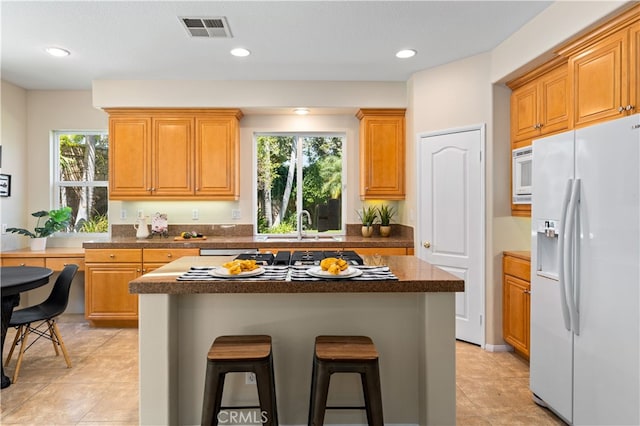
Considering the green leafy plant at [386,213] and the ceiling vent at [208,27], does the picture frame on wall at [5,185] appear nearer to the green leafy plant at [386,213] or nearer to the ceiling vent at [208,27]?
the ceiling vent at [208,27]

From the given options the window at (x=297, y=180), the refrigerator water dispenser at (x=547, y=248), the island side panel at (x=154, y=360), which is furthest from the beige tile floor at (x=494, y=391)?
the window at (x=297, y=180)

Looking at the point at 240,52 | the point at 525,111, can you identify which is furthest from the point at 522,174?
the point at 240,52

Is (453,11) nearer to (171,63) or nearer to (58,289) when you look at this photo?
(171,63)

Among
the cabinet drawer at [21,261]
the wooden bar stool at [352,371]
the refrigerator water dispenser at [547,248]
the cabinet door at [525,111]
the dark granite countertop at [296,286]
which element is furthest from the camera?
the cabinet drawer at [21,261]

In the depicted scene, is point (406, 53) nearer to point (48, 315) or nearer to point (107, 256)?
point (107, 256)

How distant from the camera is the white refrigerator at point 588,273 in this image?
1822 millimetres

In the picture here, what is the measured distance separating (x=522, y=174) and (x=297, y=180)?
8.34ft

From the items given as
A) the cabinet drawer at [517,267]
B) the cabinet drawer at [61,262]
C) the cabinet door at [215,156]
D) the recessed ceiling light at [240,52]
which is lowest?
the cabinet drawer at [61,262]

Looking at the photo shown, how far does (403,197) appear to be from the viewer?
4457 mm

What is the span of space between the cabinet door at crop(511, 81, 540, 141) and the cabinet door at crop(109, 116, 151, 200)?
12.2 ft

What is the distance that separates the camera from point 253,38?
10.6 feet

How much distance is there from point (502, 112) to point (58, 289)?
13.6 feet

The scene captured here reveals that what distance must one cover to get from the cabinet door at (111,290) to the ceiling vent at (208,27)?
2371mm

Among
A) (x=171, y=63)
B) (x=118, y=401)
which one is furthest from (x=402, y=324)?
(x=171, y=63)
